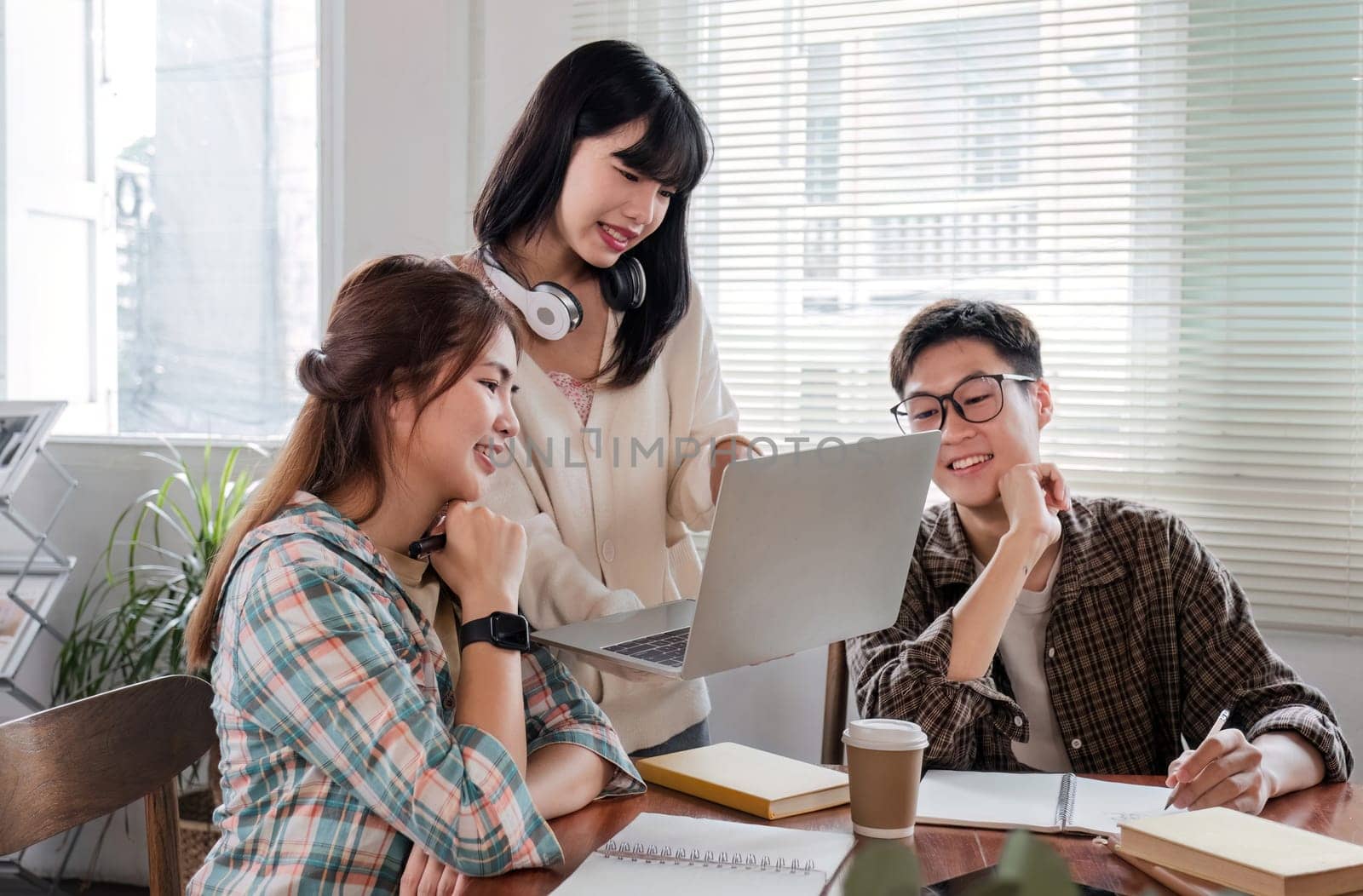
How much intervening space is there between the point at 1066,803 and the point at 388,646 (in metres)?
0.72

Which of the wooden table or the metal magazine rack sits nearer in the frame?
the wooden table

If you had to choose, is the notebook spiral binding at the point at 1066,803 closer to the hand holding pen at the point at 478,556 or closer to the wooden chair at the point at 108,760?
the hand holding pen at the point at 478,556

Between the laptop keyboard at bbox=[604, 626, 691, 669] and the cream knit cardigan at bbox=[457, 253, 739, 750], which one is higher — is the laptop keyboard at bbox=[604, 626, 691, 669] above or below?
below

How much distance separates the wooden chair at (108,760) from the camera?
46.4 inches

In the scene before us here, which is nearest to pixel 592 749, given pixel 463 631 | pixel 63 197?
pixel 463 631

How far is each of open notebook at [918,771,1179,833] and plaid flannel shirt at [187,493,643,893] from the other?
0.44m

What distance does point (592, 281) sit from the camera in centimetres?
173

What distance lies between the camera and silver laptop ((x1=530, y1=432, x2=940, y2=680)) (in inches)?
44.3

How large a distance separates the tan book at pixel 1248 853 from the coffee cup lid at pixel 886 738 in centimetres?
21

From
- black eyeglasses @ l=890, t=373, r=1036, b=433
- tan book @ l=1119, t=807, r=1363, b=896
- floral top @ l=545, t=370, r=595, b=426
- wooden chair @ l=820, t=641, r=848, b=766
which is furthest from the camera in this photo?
wooden chair @ l=820, t=641, r=848, b=766

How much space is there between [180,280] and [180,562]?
754 mm

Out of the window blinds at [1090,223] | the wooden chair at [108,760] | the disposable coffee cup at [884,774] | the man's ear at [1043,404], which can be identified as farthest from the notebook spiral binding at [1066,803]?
the window blinds at [1090,223]

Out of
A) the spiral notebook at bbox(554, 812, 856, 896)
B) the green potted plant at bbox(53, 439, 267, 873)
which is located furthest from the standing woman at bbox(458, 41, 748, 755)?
the green potted plant at bbox(53, 439, 267, 873)

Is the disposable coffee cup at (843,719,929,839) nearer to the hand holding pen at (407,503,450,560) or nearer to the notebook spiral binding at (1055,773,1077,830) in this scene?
the notebook spiral binding at (1055,773,1077,830)
